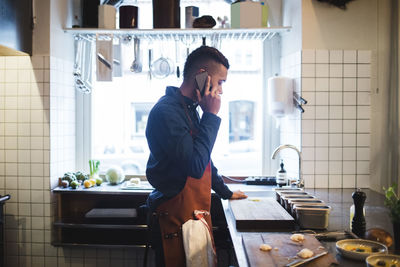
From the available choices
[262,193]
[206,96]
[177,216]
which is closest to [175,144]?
[206,96]

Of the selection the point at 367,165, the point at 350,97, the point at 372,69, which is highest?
the point at 372,69

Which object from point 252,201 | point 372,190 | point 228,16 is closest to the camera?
point 252,201

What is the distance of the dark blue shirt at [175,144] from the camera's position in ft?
5.49

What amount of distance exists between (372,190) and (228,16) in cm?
179

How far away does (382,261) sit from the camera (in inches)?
45.1

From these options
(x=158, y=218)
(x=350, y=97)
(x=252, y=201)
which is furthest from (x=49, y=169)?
(x=350, y=97)

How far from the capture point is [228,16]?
3.26 m

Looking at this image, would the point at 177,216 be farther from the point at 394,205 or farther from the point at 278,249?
the point at 394,205

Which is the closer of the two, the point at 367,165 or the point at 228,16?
the point at 367,165

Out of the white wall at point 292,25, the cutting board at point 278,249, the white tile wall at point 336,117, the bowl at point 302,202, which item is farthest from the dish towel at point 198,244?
the white wall at point 292,25

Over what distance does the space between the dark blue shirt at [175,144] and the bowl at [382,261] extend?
786 mm

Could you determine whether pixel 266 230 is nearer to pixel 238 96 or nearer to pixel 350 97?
pixel 350 97

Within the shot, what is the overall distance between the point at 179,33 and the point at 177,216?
5.35 feet

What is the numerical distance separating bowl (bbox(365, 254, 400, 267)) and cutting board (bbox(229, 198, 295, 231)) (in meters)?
0.53
